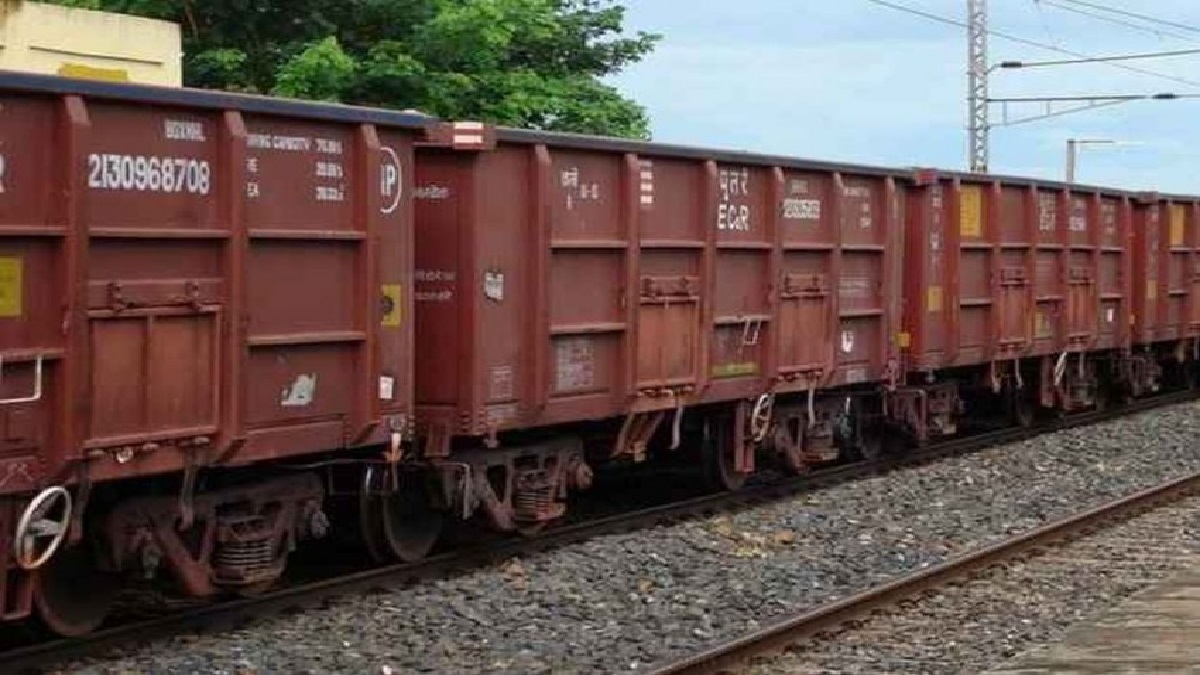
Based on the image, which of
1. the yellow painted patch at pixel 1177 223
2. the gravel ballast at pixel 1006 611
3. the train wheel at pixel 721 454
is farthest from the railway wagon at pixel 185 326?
the yellow painted patch at pixel 1177 223

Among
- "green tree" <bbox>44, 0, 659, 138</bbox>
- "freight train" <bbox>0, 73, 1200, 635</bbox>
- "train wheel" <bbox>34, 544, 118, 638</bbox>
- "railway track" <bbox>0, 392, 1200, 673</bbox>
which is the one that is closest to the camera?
"freight train" <bbox>0, 73, 1200, 635</bbox>

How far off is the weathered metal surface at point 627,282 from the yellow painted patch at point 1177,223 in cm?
1075

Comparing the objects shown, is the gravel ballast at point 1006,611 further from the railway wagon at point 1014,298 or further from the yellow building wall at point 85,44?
the yellow building wall at point 85,44

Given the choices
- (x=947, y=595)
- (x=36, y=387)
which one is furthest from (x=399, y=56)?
(x=36, y=387)

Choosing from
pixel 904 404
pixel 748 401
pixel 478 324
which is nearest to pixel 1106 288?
pixel 904 404

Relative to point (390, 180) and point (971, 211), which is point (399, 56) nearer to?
point (971, 211)

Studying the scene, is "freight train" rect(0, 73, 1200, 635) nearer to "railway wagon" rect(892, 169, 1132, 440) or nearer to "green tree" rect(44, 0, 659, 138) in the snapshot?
"railway wagon" rect(892, 169, 1132, 440)

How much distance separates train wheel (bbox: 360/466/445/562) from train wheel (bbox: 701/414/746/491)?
3817 mm

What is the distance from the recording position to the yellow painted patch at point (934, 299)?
737 inches

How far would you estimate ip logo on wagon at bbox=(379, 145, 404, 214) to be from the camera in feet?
35.8

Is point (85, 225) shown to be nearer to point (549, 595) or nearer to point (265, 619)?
point (265, 619)

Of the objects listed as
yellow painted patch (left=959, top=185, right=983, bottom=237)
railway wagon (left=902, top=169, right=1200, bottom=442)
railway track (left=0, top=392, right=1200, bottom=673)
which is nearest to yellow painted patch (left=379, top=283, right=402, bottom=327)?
railway track (left=0, top=392, right=1200, bottom=673)

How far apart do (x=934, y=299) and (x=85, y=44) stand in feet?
33.2

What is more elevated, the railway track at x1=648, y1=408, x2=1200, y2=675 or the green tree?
the green tree
